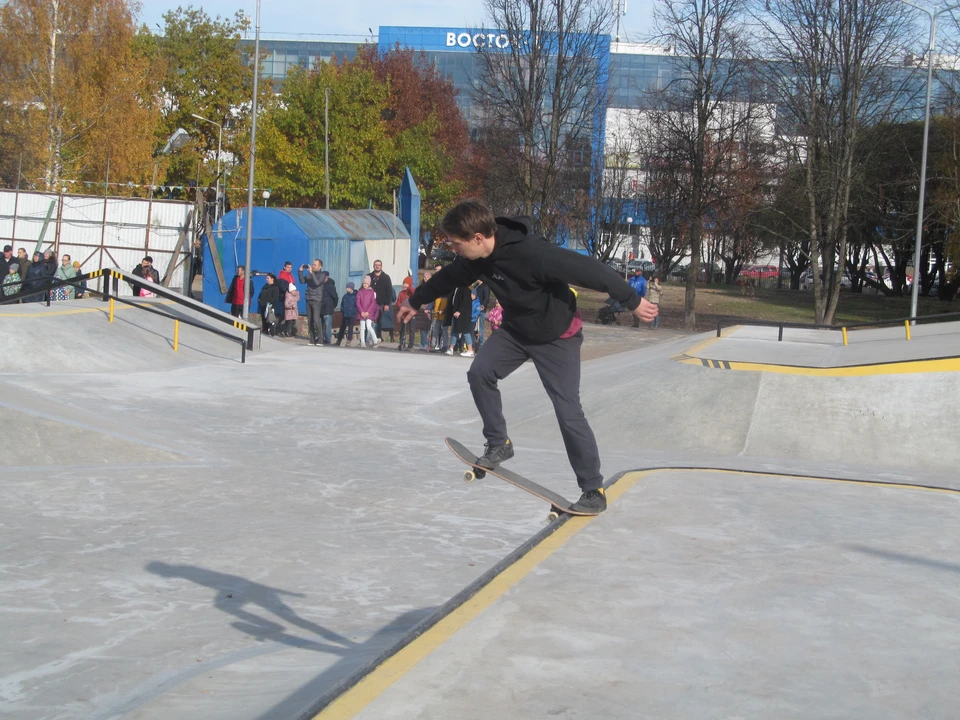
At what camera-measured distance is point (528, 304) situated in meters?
5.24

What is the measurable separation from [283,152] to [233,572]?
1759 inches

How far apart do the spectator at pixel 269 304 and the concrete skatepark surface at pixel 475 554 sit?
9008 millimetres

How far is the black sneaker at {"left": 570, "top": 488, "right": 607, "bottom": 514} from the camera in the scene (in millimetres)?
5602

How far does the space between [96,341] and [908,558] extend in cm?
1305

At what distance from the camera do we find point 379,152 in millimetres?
50031

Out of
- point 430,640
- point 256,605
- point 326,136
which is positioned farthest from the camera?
point 326,136

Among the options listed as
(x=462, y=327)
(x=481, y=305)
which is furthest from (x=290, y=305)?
(x=462, y=327)

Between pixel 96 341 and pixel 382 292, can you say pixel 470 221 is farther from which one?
pixel 382 292

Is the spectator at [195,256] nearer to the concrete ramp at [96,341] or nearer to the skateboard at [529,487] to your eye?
the concrete ramp at [96,341]

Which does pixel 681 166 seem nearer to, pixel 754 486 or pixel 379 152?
pixel 379 152

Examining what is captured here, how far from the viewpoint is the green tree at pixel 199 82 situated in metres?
53.5

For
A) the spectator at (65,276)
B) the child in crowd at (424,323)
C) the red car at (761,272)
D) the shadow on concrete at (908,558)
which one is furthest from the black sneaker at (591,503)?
the red car at (761,272)

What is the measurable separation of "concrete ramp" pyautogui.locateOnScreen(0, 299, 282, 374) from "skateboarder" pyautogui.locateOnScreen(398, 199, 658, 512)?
9682mm

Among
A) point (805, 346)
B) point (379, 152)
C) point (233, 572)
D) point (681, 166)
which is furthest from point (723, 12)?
point (233, 572)
